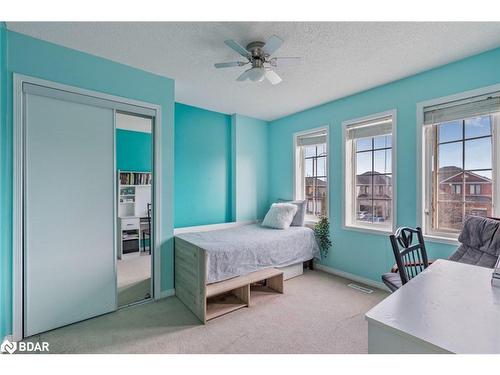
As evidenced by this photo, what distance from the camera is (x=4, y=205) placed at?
1.86 m

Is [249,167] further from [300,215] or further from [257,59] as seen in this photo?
[257,59]

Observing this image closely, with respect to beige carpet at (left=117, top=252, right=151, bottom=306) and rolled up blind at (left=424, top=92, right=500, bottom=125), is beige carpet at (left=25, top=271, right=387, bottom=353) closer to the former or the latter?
beige carpet at (left=117, top=252, right=151, bottom=306)

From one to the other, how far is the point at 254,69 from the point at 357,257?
104 inches

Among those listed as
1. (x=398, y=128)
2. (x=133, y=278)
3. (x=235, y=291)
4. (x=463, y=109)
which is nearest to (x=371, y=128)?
(x=398, y=128)

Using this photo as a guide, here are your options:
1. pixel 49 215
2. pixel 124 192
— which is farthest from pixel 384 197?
pixel 124 192

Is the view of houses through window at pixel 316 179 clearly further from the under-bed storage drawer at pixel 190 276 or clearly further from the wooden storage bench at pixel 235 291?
the under-bed storage drawer at pixel 190 276

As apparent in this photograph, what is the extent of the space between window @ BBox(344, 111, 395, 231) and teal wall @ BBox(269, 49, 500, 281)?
4.3 inches

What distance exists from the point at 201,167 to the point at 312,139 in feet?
6.04

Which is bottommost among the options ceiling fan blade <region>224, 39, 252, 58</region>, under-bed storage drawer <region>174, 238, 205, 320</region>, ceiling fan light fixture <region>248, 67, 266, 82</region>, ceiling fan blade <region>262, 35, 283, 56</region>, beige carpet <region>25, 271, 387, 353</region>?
beige carpet <region>25, 271, 387, 353</region>

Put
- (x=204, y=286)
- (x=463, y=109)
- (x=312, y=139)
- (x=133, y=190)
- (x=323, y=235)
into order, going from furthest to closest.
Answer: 1. (x=133, y=190)
2. (x=312, y=139)
3. (x=323, y=235)
4. (x=463, y=109)
5. (x=204, y=286)

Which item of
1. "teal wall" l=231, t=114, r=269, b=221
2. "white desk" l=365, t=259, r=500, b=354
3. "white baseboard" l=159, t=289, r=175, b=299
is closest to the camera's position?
"white desk" l=365, t=259, r=500, b=354

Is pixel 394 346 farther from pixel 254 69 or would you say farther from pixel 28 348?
pixel 28 348

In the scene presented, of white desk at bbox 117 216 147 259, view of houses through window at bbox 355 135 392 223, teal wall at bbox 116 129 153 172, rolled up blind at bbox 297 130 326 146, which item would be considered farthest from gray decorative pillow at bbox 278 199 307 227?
teal wall at bbox 116 129 153 172

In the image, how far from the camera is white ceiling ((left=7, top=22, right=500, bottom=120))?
1.87 meters
